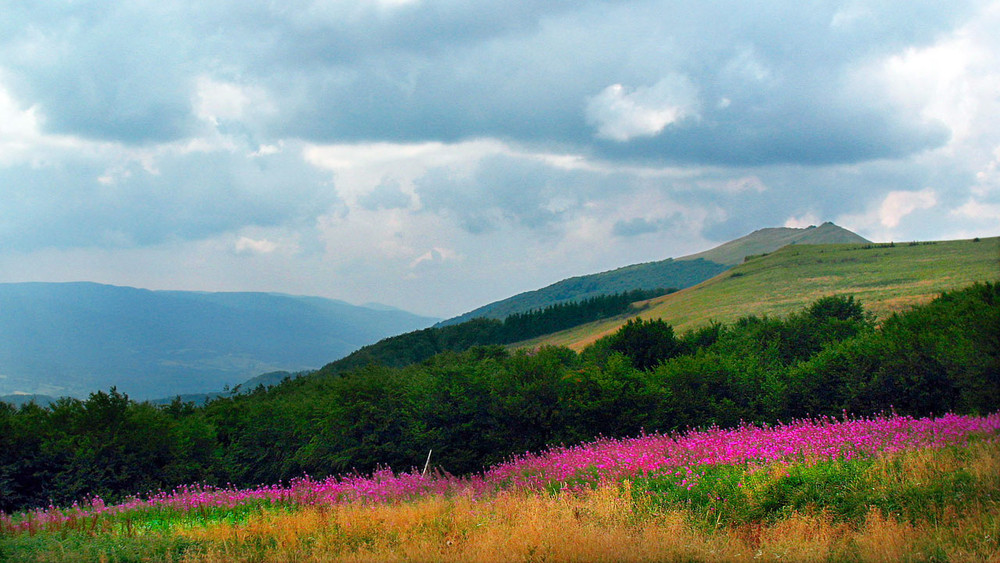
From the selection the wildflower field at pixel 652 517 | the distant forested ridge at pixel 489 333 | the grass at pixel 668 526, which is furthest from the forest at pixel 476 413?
the distant forested ridge at pixel 489 333

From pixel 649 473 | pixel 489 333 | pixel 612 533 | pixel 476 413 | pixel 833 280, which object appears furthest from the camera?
pixel 489 333

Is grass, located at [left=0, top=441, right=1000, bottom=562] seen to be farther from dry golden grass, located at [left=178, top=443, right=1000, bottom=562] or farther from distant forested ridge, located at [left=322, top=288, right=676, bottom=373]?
distant forested ridge, located at [left=322, top=288, right=676, bottom=373]

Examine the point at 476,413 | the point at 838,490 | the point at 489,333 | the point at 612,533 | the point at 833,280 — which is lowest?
the point at 838,490

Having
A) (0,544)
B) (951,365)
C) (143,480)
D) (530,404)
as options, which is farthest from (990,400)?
(143,480)

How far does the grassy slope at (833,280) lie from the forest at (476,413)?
30607 millimetres

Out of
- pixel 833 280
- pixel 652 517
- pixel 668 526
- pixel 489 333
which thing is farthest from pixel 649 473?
pixel 489 333

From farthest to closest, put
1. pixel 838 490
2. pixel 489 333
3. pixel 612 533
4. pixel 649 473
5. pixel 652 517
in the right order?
pixel 489 333, pixel 649 473, pixel 838 490, pixel 652 517, pixel 612 533

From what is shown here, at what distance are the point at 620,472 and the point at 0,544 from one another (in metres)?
7.72

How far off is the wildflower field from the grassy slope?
37293 millimetres

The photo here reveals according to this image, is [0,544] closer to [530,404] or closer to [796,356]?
[530,404]

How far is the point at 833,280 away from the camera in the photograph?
67.4 m

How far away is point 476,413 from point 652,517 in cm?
739

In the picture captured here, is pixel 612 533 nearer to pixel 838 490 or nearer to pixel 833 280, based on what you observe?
pixel 838 490

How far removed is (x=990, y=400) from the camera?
1183 cm
